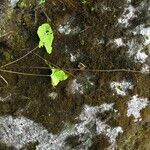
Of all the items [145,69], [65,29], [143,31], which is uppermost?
[143,31]

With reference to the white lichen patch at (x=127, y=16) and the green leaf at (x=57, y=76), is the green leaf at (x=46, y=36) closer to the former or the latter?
the green leaf at (x=57, y=76)

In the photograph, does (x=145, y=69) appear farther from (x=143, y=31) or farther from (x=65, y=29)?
(x=65, y=29)

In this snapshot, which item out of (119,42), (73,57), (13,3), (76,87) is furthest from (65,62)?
(13,3)

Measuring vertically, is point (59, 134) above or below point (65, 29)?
below

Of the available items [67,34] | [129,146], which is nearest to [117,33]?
[67,34]

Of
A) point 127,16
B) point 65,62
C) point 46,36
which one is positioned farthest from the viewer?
point 127,16

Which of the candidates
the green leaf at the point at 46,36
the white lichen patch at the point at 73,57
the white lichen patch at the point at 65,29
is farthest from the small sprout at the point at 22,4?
the white lichen patch at the point at 73,57

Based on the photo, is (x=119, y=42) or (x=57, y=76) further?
(x=119, y=42)
